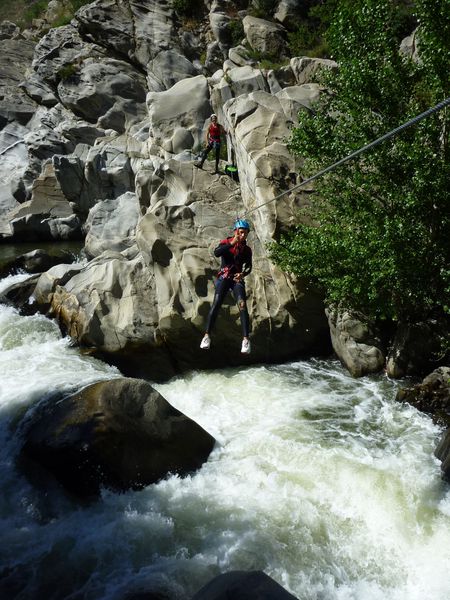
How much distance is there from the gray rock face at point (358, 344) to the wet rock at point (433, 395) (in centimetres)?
124

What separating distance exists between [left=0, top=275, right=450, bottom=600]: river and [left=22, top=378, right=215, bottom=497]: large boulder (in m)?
0.27

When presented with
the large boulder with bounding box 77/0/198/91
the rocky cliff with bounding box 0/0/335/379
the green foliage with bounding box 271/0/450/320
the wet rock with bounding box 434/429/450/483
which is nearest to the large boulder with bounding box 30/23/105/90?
the rocky cliff with bounding box 0/0/335/379

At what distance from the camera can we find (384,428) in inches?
373

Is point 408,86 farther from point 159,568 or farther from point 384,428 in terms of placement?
point 159,568

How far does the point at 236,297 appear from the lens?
964cm

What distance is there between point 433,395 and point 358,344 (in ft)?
7.33

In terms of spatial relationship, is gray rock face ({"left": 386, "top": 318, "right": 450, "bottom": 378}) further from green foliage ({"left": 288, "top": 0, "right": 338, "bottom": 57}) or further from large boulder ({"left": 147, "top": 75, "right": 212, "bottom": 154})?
green foliage ({"left": 288, "top": 0, "right": 338, "bottom": 57})

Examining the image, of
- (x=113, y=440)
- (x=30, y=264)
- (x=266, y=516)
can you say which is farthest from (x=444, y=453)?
(x=30, y=264)

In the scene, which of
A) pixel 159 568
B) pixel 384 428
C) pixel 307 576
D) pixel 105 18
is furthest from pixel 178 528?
pixel 105 18

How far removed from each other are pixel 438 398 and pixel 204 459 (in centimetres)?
531

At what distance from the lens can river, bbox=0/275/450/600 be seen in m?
6.39

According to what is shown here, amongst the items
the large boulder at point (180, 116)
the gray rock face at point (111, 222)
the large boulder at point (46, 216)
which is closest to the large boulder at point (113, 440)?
the gray rock face at point (111, 222)

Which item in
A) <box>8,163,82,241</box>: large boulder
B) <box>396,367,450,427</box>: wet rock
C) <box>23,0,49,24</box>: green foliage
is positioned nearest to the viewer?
<box>396,367,450,427</box>: wet rock

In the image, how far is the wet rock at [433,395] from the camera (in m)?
9.81
